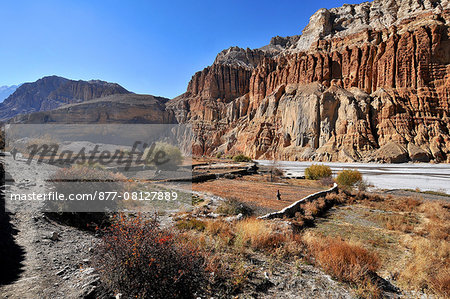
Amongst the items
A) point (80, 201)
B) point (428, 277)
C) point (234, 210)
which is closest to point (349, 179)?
point (234, 210)

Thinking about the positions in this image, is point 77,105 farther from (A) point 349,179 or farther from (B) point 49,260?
(B) point 49,260

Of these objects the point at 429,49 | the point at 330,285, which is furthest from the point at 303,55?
the point at 330,285

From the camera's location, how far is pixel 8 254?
490 cm

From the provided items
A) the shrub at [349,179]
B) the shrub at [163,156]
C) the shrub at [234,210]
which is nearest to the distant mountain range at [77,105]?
the shrub at [163,156]

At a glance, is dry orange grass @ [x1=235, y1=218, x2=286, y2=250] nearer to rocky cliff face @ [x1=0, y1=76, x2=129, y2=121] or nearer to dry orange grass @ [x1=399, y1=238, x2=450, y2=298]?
dry orange grass @ [x1=399, y1=238, x2=450, y2=298]

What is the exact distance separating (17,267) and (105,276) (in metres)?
2.59

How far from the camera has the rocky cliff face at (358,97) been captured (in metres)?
53.8

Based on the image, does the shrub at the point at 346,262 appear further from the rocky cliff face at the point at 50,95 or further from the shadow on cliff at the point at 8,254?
the rocky cliff face at the point at 50,95

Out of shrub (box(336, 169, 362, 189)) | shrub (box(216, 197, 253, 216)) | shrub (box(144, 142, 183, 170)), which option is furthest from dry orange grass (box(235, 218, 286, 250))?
shrub (box(336, 169, 362, 189))

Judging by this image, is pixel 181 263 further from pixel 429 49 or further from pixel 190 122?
pixel 190 122

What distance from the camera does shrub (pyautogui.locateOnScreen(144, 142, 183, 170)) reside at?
29641mm

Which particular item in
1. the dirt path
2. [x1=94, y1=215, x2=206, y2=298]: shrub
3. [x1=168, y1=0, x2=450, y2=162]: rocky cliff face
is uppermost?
[x1=168, y1=0, x2=450, y2=162]: rocky cliff face

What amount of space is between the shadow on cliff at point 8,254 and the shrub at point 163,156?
22.5m

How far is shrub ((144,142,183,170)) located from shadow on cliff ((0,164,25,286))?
22.5m
